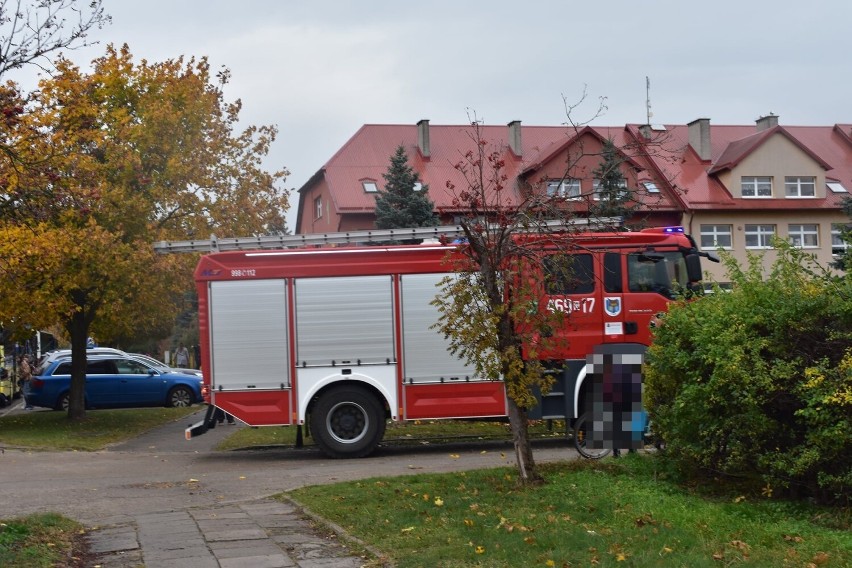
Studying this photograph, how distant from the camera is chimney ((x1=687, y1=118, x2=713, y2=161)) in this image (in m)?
54.1

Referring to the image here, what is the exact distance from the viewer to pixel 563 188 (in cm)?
1118

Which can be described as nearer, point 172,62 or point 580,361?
point 580,361

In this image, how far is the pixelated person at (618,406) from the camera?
1160 centimetres

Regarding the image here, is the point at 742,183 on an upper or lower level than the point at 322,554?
upper

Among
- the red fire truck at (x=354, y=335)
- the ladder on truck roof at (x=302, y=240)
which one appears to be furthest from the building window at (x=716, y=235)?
the ladder on truck roof at (x=302, y=240)

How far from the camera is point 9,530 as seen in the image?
907cm

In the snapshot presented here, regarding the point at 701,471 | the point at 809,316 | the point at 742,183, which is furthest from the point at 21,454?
the point at 742,183

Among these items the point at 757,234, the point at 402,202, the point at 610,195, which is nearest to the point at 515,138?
the point at 757,234

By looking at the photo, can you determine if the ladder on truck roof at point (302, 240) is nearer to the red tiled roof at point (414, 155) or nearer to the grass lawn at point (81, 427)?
the grass lawn at point (81, 427)

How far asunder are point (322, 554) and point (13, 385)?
2889cm

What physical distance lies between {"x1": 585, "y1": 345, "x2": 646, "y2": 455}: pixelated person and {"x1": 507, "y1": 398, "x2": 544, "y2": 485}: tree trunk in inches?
43.7

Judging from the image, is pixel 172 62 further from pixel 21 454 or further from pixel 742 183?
pixel 742 183

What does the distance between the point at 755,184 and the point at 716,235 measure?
128 inches

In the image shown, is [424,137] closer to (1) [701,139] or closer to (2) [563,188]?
(1) [701,139]
